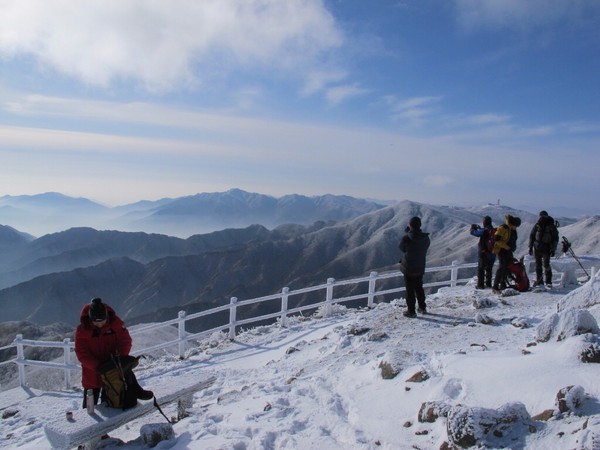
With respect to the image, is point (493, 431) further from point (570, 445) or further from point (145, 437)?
point (145, 437)

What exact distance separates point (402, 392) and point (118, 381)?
11.8 feet

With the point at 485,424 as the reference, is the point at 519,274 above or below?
above

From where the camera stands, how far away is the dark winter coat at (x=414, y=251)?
9.70 metres

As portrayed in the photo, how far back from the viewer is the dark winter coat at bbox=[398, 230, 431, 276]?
9.70m

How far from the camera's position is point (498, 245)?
1102 centimetres

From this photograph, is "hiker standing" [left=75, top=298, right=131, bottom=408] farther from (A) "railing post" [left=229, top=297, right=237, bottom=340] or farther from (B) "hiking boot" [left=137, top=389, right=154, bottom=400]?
(A) "railing post" [left=229, top=297, right=237, bottom=340]

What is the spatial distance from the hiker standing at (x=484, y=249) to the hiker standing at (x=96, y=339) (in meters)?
8.42

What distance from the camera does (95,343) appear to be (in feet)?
19.5

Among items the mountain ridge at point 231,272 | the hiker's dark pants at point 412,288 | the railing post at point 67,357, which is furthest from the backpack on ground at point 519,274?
the mountain ridge at point 231,272

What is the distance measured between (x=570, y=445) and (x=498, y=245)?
7.66 metres

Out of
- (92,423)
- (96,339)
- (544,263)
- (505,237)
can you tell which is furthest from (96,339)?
(544,263)

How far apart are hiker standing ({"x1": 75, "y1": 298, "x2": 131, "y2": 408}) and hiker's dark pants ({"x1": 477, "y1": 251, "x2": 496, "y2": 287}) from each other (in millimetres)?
9184

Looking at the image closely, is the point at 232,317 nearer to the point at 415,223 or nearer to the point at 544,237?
the point at 415,223

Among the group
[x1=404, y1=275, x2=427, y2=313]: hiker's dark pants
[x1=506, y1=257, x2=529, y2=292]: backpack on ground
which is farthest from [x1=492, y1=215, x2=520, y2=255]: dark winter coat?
[x1=404, y1=275, x2=427, y2=313]: hiker's dark pants
